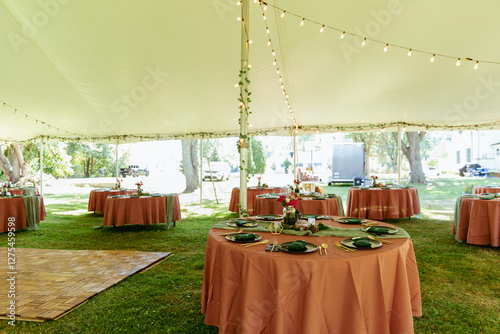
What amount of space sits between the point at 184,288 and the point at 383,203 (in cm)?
486

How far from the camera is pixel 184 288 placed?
2.96m

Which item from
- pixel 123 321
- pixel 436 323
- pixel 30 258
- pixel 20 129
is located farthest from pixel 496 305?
pixel 20 129

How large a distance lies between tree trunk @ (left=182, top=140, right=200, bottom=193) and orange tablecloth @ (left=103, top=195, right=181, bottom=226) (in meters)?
6.81

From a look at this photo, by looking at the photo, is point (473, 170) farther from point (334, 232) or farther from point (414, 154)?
point (334, 232)

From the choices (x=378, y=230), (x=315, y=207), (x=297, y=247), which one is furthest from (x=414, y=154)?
(x=297, y=247)

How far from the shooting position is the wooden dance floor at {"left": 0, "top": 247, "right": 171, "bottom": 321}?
261cm

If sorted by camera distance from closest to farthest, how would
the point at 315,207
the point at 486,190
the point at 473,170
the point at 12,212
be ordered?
the point at 315,207, the point at 12,212, the point at 486,190, the point at 473,170

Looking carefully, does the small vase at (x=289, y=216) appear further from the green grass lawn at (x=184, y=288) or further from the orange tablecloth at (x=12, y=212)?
the orange tablecloth at (x=12, y=212)

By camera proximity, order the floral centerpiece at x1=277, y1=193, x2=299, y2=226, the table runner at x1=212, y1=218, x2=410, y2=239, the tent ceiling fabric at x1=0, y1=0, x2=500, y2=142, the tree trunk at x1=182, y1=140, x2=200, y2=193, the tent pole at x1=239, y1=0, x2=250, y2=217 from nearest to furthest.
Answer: the table runner at x1=212, y1=218, x2=410, y2=239
the floral centerpiece at x1=277, y1=193, x2=299, y2=226
the tent pole at x1=239, y1=0, x2=250, y2=217
the tent ceiling fabric at x1=0, y1=0, x2=500, y2=142
the tree trunk at x1=182, y1=140, x2=200, y2=193

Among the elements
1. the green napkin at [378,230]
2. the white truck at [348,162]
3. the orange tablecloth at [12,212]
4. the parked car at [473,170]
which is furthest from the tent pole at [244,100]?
the parked car at [473,170]

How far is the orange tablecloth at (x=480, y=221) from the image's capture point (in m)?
4.11

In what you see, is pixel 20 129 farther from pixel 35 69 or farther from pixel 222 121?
pixel 222 121

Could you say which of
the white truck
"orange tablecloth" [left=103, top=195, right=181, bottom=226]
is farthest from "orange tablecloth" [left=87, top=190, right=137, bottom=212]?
the white truck

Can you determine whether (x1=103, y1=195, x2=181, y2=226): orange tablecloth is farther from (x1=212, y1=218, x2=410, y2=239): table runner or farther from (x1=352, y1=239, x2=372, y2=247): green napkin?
(x1=352, y1=239, x2=372, y2=247): green napkin
